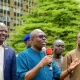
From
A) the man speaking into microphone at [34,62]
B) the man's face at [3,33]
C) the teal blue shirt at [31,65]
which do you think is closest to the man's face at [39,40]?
the man speaking into microphone at [34,62]

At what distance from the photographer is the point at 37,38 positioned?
594 cm

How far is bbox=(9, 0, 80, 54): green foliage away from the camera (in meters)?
32.0

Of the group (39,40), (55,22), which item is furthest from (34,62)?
(55,22)

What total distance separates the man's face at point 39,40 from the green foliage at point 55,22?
80.7ft

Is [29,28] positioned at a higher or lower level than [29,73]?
lower

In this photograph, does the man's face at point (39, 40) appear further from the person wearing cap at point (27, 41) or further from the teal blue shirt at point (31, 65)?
the person wearing cap at point (27, 41)

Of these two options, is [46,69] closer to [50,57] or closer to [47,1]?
[50,57]

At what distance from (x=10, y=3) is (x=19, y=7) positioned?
137 inches

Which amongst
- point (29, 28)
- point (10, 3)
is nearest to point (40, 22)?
point (29, 28)

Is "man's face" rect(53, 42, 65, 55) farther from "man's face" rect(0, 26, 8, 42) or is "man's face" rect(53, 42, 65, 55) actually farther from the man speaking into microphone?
"man's face" rect(0, 26, 8, 42)

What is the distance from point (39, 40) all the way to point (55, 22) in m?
27.9

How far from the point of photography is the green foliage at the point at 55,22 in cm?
3195

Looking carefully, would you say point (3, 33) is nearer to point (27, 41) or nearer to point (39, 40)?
point (39, 40)

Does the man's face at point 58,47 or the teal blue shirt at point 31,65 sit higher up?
the teal blue shirt at point 31,65
